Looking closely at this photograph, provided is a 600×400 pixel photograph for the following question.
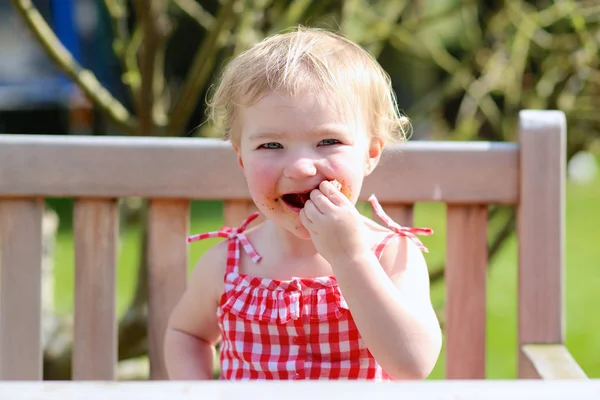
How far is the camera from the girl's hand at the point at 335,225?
4.02 feet

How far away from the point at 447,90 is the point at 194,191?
1.26 metres

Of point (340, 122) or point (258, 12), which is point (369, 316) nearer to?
point (340, 122)

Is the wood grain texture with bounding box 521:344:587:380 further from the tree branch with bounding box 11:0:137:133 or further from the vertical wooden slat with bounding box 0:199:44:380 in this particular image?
the tree branch with bounding box 11:0:137:133

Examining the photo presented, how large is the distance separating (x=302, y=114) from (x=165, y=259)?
0.50 meters

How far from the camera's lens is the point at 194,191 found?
Answer: 157cm

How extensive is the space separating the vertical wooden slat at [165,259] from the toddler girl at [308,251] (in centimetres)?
10

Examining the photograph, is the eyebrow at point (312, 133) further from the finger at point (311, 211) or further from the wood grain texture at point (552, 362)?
the wood grain texture at point (552, 362)

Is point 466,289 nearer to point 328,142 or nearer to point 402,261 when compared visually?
point 402,261

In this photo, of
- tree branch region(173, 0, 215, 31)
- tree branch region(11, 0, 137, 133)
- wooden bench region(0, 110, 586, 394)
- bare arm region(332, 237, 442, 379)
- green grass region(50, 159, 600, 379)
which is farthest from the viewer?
green grass region(50, 159, 600, 379)

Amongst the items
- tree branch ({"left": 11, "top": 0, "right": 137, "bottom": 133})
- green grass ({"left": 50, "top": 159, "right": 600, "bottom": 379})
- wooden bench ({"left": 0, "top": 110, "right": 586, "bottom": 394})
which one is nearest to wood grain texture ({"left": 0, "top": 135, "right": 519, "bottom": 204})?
wooden bench ({"left": 0, "top": 110, "right": 586, "bottom": 394})

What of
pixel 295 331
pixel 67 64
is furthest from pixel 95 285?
pixel 67 64

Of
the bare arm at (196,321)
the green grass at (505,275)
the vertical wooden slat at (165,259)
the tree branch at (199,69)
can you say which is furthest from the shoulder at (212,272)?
the green grass at (505,275)

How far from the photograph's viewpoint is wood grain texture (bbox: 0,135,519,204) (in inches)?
61.8

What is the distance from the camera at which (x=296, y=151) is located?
127 centimetres
